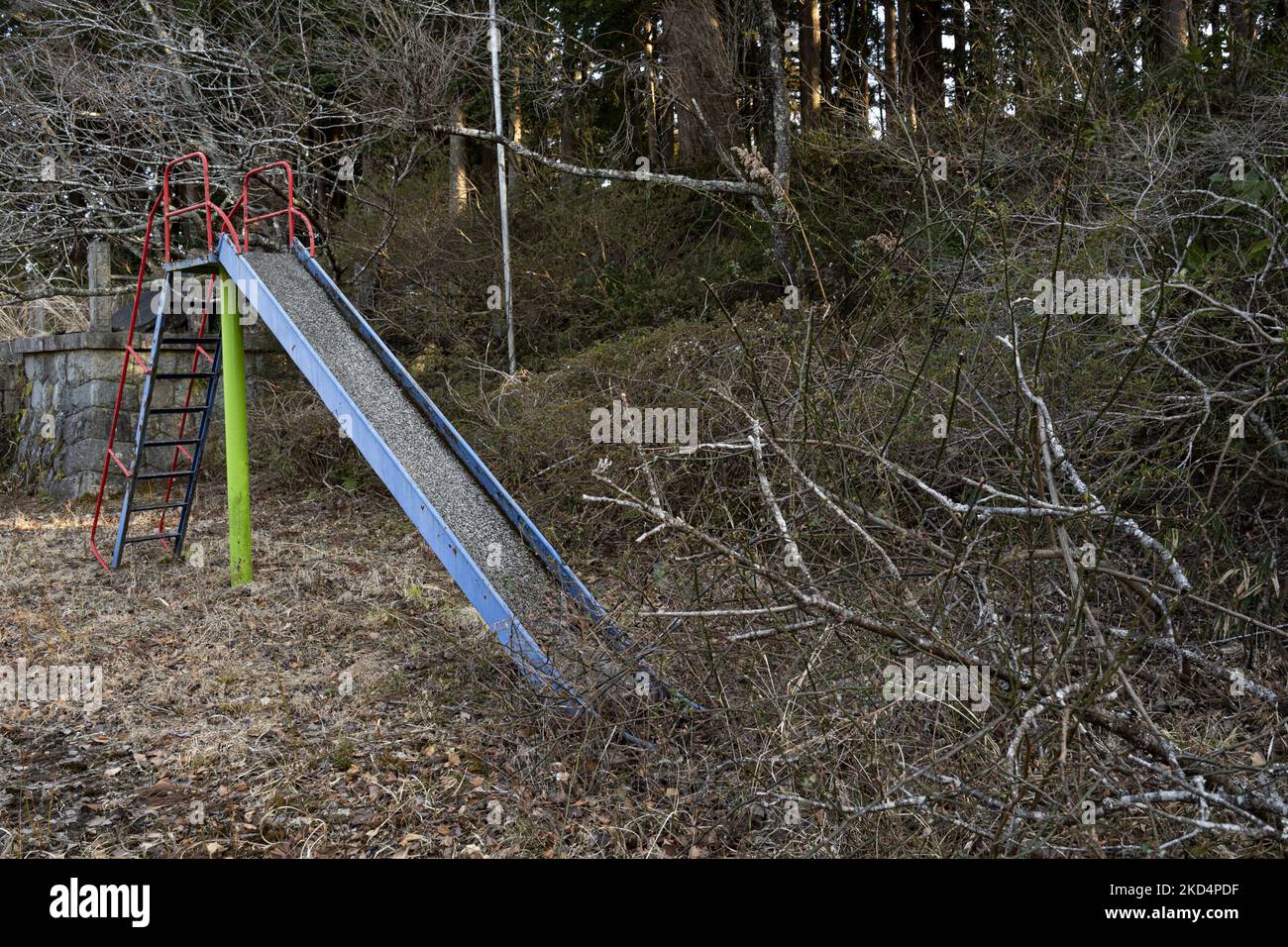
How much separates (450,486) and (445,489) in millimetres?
81

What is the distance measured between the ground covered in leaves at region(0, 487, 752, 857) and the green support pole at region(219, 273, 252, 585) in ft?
0.86

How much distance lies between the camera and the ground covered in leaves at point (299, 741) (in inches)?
150

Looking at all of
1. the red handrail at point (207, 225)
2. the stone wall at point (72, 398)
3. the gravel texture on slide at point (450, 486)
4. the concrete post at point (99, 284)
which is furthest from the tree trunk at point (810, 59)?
the concrete post at point (99, 284)

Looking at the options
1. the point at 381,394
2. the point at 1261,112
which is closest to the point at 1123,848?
the point at 381,394

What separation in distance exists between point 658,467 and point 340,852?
4.70 meters

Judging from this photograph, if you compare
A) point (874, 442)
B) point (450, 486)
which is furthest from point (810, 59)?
point (450, 486)

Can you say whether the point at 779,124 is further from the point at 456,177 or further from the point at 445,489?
the point at 445,489

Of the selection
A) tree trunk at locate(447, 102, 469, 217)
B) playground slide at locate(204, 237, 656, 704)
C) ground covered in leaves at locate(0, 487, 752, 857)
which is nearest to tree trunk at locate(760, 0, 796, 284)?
tree trunk at locate(447, 102, 469, 217)

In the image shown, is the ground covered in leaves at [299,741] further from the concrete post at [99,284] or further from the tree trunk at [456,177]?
the tree trunk at [456,177]

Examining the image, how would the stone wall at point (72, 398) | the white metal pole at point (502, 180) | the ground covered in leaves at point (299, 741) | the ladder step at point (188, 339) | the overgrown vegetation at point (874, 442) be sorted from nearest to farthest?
1. the overgrown vegetation at point (874, 442)
2. the ground covered in leaves at point (299, 741)
3. the ladder step at point (188, 339)
4. the white metal pole at point (502, 180)
5. the stone wall at point (72, 398)

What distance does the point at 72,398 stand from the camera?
11781mm

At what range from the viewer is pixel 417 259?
1250 cm

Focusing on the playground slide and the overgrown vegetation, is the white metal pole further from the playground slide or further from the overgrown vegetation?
the playground slide

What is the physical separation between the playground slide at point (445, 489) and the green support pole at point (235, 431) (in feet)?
1.17
